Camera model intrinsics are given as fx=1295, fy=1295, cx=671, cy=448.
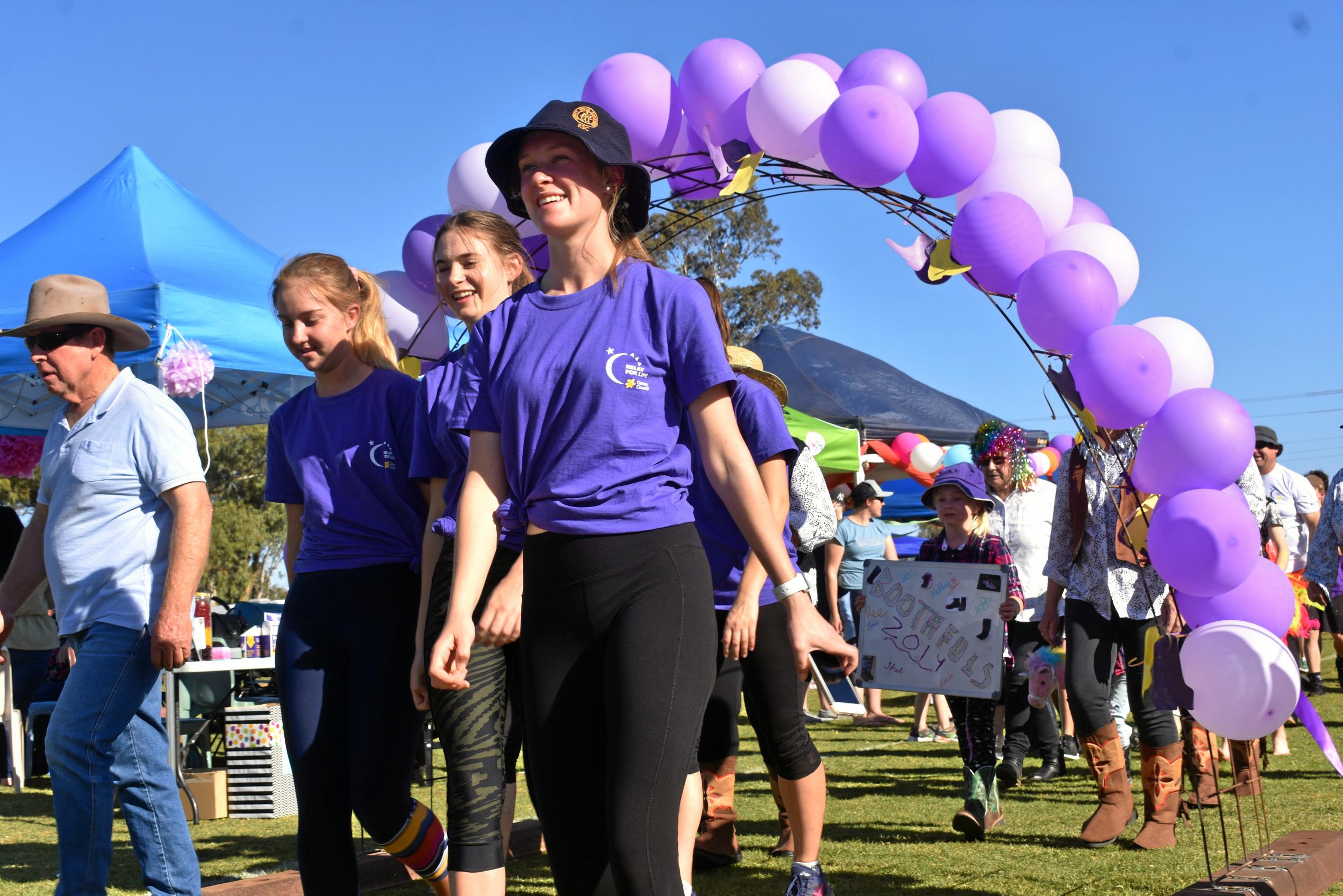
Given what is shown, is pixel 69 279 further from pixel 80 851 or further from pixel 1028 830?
pixel 1028 830

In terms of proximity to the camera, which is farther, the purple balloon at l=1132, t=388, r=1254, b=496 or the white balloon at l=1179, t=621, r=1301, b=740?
the purple balloon at l=1132, t=388, r=1254, b=496

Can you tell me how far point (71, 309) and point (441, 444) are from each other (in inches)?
54.4

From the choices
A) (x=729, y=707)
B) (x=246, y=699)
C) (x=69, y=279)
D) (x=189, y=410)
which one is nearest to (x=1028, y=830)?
(x=729, y=707)

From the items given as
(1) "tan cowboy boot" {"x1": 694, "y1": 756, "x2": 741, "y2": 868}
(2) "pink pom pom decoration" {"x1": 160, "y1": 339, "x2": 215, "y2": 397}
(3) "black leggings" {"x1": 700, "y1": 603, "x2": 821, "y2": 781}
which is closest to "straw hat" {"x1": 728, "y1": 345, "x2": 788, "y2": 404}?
(3) "black leggings" {"x1": 700, "y1": 603, "x2": 821, "y2": 781}

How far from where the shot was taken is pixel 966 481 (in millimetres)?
5953

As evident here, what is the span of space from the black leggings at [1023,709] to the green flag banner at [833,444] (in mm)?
7268

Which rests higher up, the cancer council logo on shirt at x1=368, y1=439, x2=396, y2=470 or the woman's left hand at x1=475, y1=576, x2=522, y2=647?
the cancer council logo on shirt at x1=368, y1=439, x2=396, y2=470

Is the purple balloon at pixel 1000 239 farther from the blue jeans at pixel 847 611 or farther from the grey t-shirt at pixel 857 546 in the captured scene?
the blue jeans at pixel 847 611

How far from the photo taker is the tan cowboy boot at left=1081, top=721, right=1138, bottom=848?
16.8 ft

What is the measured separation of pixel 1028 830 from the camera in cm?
561

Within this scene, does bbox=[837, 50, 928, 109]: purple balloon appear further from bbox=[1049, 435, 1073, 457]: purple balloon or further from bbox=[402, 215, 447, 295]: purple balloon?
bbox=[1049, 435, 1073, 457]: purple balloon

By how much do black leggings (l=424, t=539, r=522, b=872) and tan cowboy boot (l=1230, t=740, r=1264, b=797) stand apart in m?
2.37

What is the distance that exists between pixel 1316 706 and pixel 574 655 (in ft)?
33.5

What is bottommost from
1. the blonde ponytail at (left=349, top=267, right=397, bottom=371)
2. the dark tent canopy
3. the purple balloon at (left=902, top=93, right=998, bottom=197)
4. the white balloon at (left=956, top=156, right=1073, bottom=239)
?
the blonde ponytail at (left=349, top=267, right=397, bottom=371)
